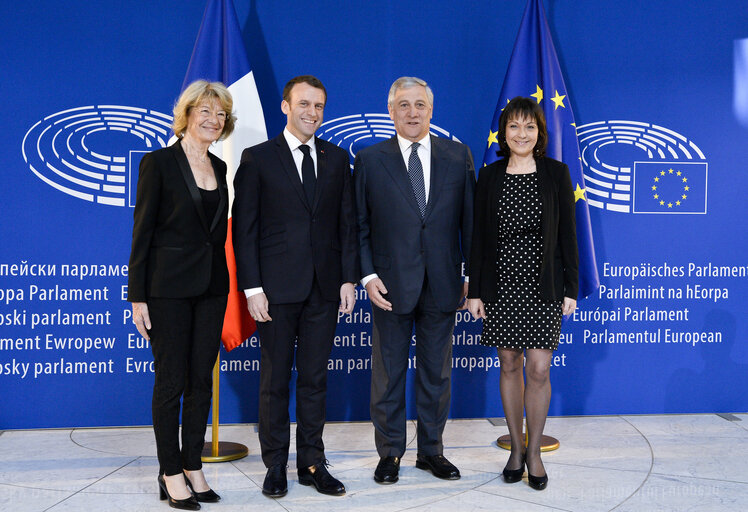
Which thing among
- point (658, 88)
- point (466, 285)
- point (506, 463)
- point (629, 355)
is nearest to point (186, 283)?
point (466, 285)

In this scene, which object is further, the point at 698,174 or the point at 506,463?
the point at 698,174

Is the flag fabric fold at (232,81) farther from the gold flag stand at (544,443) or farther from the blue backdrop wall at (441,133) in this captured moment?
the gold flag stand at (544,443)

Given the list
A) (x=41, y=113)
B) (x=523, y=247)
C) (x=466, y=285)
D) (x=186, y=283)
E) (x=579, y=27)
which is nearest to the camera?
(x=186, y=283)

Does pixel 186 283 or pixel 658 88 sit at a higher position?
pixel 658 88

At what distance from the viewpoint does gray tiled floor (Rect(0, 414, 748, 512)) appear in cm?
280

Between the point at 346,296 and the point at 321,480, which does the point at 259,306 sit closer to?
the point at 346,296

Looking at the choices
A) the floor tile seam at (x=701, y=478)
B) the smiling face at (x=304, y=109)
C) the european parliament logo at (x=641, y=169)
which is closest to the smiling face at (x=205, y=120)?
the smiling face at (x=304, y=109)

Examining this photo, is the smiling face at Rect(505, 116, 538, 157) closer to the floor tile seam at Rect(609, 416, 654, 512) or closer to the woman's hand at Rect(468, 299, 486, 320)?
the woman's hand at Rect(468, 299, 486, 320)

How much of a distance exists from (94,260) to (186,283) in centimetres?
148

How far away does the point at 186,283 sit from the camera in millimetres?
2609

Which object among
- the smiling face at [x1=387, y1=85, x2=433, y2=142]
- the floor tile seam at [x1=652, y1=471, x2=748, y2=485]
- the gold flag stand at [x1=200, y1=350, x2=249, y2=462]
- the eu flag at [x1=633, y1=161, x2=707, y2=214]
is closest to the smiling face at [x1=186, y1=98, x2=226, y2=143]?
the smiling face at [x1=387, y1=85, x2=433, y2=142]

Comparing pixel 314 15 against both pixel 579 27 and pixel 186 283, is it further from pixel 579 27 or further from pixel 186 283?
pixel 186 283

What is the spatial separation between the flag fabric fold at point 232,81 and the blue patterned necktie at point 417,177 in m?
0.88

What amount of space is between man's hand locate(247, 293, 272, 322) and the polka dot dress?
1.04 metres
